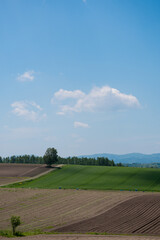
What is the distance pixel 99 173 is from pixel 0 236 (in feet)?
213

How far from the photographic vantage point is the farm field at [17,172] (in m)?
89.9

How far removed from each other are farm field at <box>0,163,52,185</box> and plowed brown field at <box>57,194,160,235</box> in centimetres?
5045

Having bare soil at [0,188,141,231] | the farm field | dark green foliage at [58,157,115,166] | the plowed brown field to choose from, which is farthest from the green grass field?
dark green foliage at [58,157,115,166]

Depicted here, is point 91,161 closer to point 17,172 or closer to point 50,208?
point 17,172

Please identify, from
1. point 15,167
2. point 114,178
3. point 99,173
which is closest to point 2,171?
point 15,167

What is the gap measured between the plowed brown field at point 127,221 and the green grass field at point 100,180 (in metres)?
22.9

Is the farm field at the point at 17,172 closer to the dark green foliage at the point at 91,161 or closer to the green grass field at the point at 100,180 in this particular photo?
the green grass field at the point at 100,180

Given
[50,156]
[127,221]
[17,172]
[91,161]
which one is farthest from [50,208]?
[91,161]

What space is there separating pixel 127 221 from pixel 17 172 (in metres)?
73.4

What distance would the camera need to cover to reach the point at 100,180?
80.5m

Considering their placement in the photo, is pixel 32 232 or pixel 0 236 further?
pixel 32 232

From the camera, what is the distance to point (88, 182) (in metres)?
78.8

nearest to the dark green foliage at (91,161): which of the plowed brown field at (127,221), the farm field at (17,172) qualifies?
the farm field at (17,172)

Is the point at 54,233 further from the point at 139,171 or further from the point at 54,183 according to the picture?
the point at 139,171
